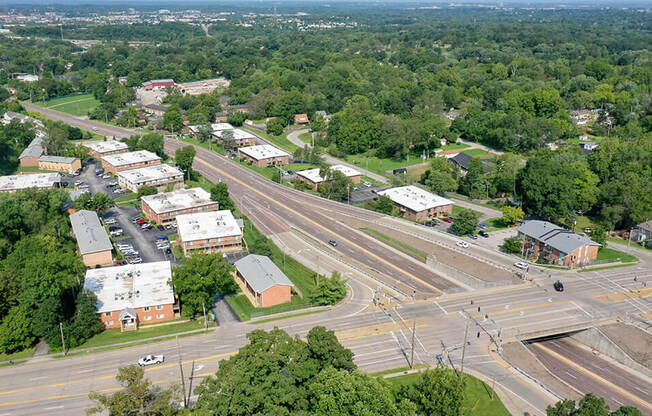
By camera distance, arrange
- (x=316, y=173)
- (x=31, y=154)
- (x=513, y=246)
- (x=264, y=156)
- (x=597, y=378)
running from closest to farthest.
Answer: (x=597, y=378), (x=513, y=246), (x=316, y=173), (x=31, y=154), (x=264, y=156)

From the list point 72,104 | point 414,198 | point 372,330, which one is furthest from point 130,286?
point 72,104

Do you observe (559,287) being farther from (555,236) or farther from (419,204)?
(419,204)

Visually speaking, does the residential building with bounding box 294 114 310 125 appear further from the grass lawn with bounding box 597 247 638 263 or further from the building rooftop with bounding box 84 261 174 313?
the grass lawn with bounding box 597 247 638 263

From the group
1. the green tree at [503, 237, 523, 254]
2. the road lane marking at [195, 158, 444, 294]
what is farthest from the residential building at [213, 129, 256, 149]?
the green tree at [503, 237, 523, 254]

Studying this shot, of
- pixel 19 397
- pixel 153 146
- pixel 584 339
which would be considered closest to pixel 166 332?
pixel 19 397

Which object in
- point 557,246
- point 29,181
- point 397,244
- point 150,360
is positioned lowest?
point 397,244

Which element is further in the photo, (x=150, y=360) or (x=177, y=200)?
(x=177, y=200)

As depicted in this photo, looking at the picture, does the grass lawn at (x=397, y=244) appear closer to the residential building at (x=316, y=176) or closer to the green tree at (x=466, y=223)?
the green tree at (x=466, y=223)
